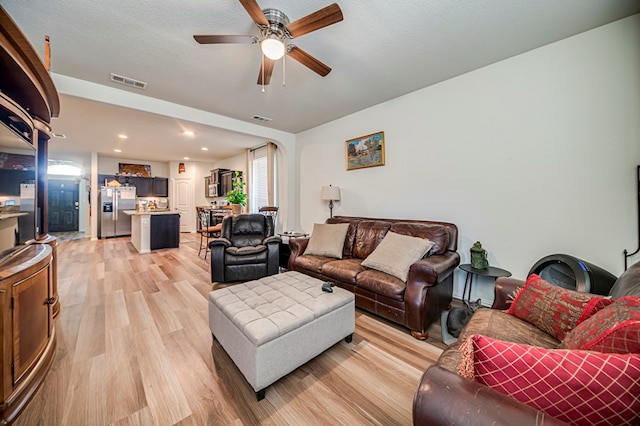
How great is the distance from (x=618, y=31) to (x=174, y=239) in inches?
307

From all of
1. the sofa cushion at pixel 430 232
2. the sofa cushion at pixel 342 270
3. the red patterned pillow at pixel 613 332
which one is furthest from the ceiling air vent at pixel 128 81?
the red patterned pillow at pixel 613 332

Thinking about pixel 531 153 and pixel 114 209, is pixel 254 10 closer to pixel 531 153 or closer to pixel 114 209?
pixel 531 153

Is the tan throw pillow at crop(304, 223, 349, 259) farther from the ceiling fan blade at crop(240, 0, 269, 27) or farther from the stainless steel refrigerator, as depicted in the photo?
the stainless steel refrigerator

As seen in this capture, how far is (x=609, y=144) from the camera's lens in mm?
2014

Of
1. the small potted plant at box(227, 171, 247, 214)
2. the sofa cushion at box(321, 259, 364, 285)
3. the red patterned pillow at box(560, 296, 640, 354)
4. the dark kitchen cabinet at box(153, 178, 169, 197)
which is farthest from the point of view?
the dark kitchen cabinet at box(153, 178, 169, 197)

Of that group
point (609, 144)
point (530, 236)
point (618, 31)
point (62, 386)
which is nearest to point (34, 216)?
point (62, 386)

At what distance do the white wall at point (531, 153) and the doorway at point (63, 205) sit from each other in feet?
37.2

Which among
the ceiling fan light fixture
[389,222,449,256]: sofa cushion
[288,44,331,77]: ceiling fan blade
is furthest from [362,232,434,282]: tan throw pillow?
the ceiling fan light fixture

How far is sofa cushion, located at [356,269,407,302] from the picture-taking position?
2213 millimetres

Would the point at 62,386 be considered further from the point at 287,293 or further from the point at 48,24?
the point at 48,24

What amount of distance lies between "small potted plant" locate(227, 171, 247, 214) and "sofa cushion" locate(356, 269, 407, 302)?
15.0 ft

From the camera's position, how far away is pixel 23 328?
138cm

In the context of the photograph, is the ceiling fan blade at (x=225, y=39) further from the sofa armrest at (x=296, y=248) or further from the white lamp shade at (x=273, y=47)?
the sofa armrest at (x=296, y=248)

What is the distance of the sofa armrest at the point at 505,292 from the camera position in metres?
1.69
